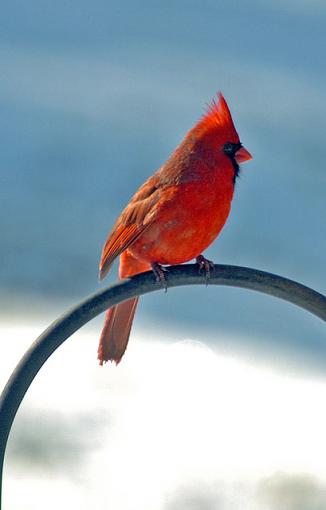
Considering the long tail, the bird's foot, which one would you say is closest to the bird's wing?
the long tail

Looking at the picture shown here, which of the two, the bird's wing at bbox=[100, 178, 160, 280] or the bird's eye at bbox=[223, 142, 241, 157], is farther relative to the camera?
the bird's eye at bbox=[223, 142, 241, 157]

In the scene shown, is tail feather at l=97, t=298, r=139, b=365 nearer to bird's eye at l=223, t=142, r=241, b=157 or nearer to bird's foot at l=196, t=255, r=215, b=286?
bird's foot at l=196, t=255, r=215, b=286

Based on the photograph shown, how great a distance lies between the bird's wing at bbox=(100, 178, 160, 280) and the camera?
2.23 metres

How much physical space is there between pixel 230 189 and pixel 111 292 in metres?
0.64

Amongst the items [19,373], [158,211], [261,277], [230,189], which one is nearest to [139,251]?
[158,211]

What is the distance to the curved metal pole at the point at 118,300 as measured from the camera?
164cm

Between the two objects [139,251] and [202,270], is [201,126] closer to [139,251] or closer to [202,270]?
[139,251]

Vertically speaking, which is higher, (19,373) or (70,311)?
(70,311)

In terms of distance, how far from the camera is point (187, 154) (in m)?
2.37

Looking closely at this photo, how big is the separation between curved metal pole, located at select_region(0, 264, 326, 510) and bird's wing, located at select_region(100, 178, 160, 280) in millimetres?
278

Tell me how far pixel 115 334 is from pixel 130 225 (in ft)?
0.81

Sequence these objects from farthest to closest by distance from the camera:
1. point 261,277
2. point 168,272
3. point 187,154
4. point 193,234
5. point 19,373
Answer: point 187,154 < point 193,234 < point 168,272 < point 261,277 < point 19,373

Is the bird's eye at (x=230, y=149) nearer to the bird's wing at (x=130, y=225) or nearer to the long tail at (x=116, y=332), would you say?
the bird's wing at (x=130, y=225)

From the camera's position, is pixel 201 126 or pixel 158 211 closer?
pixel 158 211
